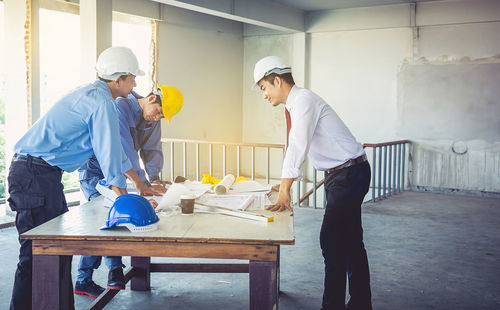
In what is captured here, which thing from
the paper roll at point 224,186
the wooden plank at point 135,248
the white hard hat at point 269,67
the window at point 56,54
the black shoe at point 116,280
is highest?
the window at point 56,54

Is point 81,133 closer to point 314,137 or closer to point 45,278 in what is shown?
point 45,278

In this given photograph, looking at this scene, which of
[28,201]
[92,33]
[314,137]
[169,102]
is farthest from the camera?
[92,33]

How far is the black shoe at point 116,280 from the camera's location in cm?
365

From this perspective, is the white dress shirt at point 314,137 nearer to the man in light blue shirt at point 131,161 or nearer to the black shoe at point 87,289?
the man in light blue shirt at point 131,161

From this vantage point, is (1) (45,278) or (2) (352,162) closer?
(1) (45,278)

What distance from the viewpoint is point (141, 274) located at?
404 centimetres

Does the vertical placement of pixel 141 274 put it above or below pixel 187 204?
below

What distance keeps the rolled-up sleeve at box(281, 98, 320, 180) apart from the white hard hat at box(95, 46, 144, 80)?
109cm

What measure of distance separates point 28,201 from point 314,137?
1833 mm

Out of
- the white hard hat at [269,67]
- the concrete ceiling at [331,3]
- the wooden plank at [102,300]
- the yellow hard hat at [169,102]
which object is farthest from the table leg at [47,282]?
the concrete ceiling at [331,3]

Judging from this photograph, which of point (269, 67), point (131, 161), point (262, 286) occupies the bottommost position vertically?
point (262, 286)

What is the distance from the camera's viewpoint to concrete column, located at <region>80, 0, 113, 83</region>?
20.8ft

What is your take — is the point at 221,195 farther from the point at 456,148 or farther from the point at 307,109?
the point at 456,148

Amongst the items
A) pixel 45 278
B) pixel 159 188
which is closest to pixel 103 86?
pixel 159 188
